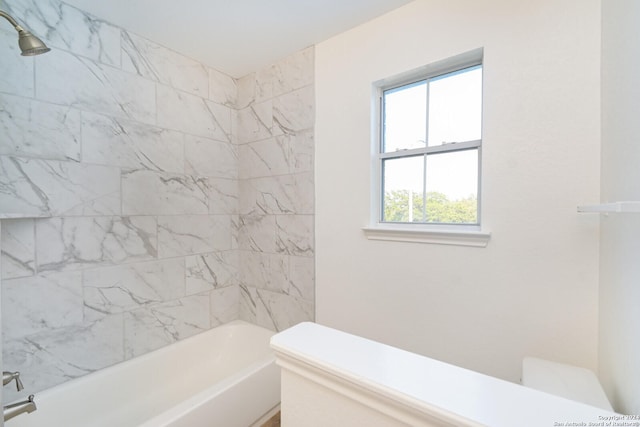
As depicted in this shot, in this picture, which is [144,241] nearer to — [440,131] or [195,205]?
[195,205]

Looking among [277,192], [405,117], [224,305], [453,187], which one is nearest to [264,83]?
[277,192]

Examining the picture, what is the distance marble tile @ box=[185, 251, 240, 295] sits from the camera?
2.17 m

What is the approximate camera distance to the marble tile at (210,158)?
7.08 feet

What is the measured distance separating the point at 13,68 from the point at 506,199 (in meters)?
2.64

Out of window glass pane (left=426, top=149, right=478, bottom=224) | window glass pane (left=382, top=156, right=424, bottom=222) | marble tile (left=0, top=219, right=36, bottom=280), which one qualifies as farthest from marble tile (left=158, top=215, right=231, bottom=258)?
window glass pane (left=426, top=149, right=478, bottom=224)

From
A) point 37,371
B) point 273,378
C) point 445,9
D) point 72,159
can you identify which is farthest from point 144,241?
point 445,9

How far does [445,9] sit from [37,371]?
9.97 feet

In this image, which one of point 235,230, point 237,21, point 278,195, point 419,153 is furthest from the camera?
point 235,230

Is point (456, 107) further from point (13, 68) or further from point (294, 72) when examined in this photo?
point (13, 68)

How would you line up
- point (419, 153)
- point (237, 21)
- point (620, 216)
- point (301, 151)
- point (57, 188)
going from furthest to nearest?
point (301, 151), point (237, 21), point (419, 153), point (57, 188), point (620, 216)

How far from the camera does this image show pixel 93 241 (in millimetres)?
1659

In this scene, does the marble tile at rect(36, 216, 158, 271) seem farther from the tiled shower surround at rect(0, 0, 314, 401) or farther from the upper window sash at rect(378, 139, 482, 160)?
the upper window sash at rect(378, 139, 482, 160)

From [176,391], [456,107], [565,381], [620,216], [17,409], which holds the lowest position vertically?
[176,391]

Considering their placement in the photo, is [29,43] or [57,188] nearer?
[29,43]
